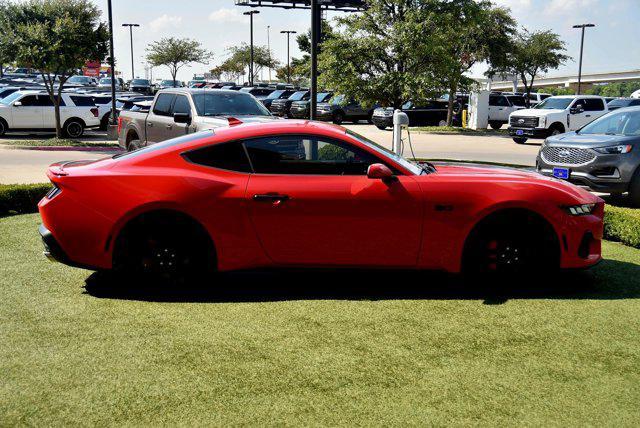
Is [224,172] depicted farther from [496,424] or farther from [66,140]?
[66,140]

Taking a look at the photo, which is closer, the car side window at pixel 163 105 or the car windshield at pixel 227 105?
the car windshield at pixel 227 105

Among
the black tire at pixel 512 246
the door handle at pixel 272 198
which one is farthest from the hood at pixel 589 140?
the door handle at pixel 272 198

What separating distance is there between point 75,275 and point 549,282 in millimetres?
4281

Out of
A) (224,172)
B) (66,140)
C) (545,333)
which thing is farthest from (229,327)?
(66,140)

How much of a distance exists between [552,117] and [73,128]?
1752 centimetres

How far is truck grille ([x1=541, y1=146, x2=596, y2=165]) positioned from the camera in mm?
10438

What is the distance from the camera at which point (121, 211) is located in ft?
17.6

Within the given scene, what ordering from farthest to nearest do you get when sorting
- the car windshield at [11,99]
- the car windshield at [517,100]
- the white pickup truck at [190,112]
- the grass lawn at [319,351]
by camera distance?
the car windshield at [517,100] < the car windshield at [11,99] < the white pickup truck at [190,112] < the grass lawn at [319,351]

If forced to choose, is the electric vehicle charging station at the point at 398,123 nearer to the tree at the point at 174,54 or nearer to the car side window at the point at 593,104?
the car side window at the point at 593,104

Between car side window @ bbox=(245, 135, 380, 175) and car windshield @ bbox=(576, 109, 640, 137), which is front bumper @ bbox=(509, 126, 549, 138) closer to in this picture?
car windshield @ bbox=(576, 109, 640, 137)

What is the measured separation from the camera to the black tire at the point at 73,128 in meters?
24.4

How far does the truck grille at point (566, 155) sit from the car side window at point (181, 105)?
6.14 meters

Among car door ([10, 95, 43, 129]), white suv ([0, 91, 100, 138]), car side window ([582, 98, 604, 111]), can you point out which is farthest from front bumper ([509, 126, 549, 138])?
car door ([10, 95, 43, 129])

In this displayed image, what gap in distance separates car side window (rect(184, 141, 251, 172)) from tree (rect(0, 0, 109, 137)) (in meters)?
17.4
